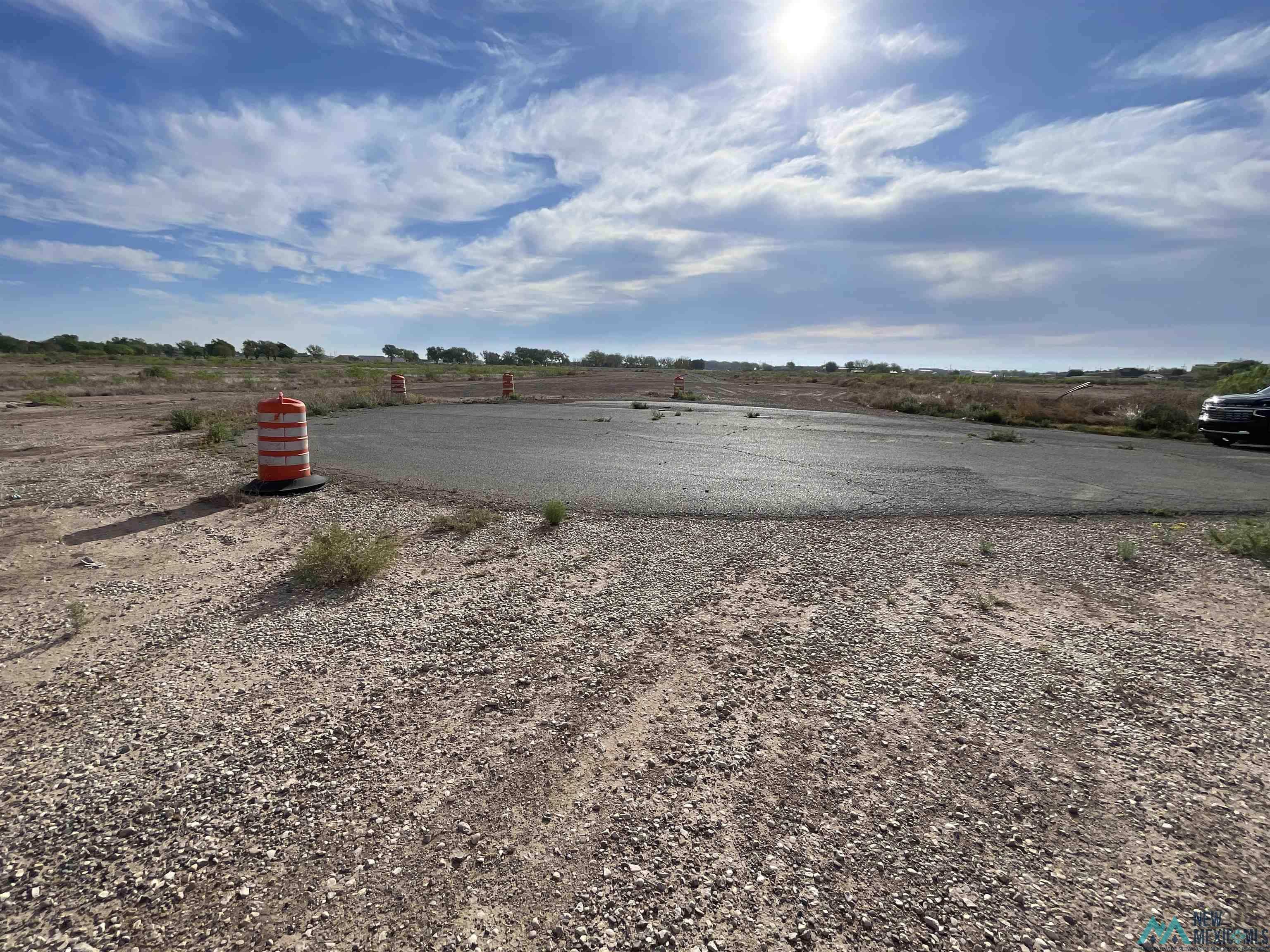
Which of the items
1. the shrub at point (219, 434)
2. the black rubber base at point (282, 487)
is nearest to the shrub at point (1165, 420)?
the black rubber base at point (282, 487)

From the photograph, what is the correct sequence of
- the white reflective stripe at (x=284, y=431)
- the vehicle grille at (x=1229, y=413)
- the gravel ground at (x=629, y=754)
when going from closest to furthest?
the gravel ground at (x=629, y=754)
the white reflective stripe at (x=284, y=431)
the vehicle grille at (x=1229, y=413)

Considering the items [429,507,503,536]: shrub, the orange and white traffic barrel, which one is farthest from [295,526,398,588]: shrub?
the orange and white traffic barrel

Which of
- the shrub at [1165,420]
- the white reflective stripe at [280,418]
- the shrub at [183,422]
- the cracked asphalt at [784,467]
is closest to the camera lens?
the white reflective stripe at [280,418]

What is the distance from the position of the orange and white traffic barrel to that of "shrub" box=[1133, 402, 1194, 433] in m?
25.5

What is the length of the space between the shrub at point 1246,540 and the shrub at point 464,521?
8.41m

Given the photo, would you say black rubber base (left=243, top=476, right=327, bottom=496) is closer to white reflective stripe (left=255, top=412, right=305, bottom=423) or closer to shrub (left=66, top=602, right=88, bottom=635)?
white reflective stripe (left=255, top=412, right=305, bottom=423)

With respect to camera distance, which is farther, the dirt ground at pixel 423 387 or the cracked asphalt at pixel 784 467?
the dirt ground at pixel 423 387

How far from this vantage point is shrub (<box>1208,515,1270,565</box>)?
19.0 feet

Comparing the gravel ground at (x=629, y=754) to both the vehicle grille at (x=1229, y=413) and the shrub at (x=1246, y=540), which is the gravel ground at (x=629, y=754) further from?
the vehicle grille at (x=1229, y=413)

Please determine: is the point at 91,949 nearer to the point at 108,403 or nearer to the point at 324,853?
the point at 324,853

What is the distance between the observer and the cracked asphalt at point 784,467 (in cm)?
816

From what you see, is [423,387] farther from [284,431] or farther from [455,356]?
[455,356]

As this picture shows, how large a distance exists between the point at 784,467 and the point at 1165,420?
18.0 metres

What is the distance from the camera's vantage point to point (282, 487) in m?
8.09
